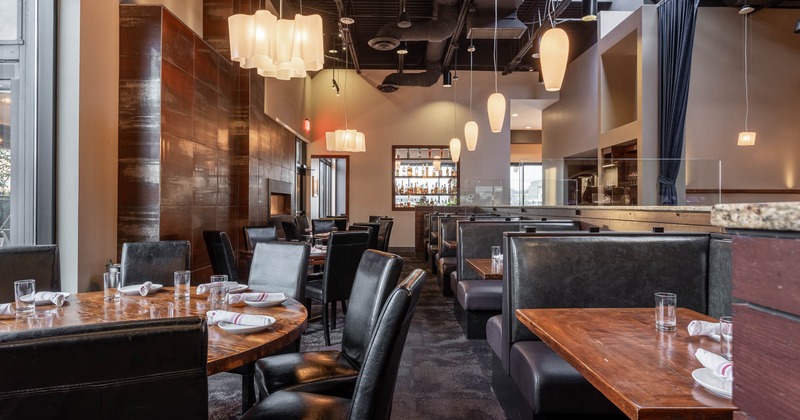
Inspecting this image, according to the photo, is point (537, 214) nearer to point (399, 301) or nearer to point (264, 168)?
point (264, 168)

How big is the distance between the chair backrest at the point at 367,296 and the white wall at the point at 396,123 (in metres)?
9.00

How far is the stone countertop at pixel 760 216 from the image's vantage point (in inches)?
20.9

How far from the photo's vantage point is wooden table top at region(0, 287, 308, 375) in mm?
1421

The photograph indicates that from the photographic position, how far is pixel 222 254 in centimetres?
429

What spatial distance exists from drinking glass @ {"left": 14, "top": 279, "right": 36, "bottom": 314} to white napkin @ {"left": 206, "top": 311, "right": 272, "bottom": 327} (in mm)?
726

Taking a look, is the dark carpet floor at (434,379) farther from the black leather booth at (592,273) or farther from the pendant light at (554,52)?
the pendant light at (554,52)

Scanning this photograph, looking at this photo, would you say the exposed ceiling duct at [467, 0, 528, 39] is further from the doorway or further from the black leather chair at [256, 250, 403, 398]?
the black leather chair at [256, 250, 403, 398]

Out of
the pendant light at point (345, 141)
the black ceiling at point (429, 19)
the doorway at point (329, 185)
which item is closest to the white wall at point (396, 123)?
the doorway at point (329, 185)

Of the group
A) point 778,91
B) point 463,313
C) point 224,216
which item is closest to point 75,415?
point 463,313

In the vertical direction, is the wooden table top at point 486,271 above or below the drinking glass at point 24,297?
below

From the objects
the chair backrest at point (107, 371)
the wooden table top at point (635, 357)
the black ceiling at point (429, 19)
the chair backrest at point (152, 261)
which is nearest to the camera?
the chair backrest at point (107, 371)

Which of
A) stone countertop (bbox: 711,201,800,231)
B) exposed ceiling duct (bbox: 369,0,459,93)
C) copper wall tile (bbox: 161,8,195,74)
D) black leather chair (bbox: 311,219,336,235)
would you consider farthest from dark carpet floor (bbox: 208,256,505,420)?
exposed ceiling duct (bbox: 369,0,459,93)

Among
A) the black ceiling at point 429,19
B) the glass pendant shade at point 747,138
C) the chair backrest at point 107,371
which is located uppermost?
the black ceiling at point 429,19

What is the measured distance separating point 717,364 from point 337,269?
120 inches
